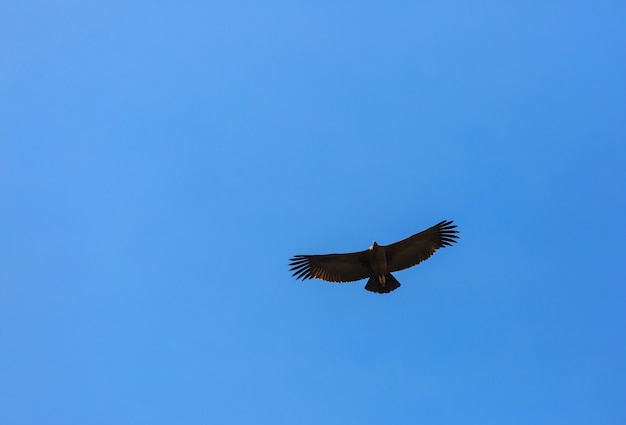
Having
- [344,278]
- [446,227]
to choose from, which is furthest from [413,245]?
[344,278]

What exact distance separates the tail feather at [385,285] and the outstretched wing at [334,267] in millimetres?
501

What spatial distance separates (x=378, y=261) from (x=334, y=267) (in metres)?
1.58

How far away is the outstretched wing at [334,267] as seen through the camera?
20.6m

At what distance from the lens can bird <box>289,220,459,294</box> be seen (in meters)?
20.1

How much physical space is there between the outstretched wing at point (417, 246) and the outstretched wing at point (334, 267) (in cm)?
87

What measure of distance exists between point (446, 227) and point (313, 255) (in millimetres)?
4377

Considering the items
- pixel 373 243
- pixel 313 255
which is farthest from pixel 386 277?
pixel 313 255

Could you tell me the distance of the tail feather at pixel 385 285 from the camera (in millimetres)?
20031

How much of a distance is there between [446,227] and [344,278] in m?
3.72

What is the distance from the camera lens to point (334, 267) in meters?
20.9

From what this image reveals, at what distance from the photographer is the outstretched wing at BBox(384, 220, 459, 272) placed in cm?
2020

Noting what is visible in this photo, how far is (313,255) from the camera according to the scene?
20656 mm

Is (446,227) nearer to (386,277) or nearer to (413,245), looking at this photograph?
(413,245)

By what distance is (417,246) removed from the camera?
2055cm
